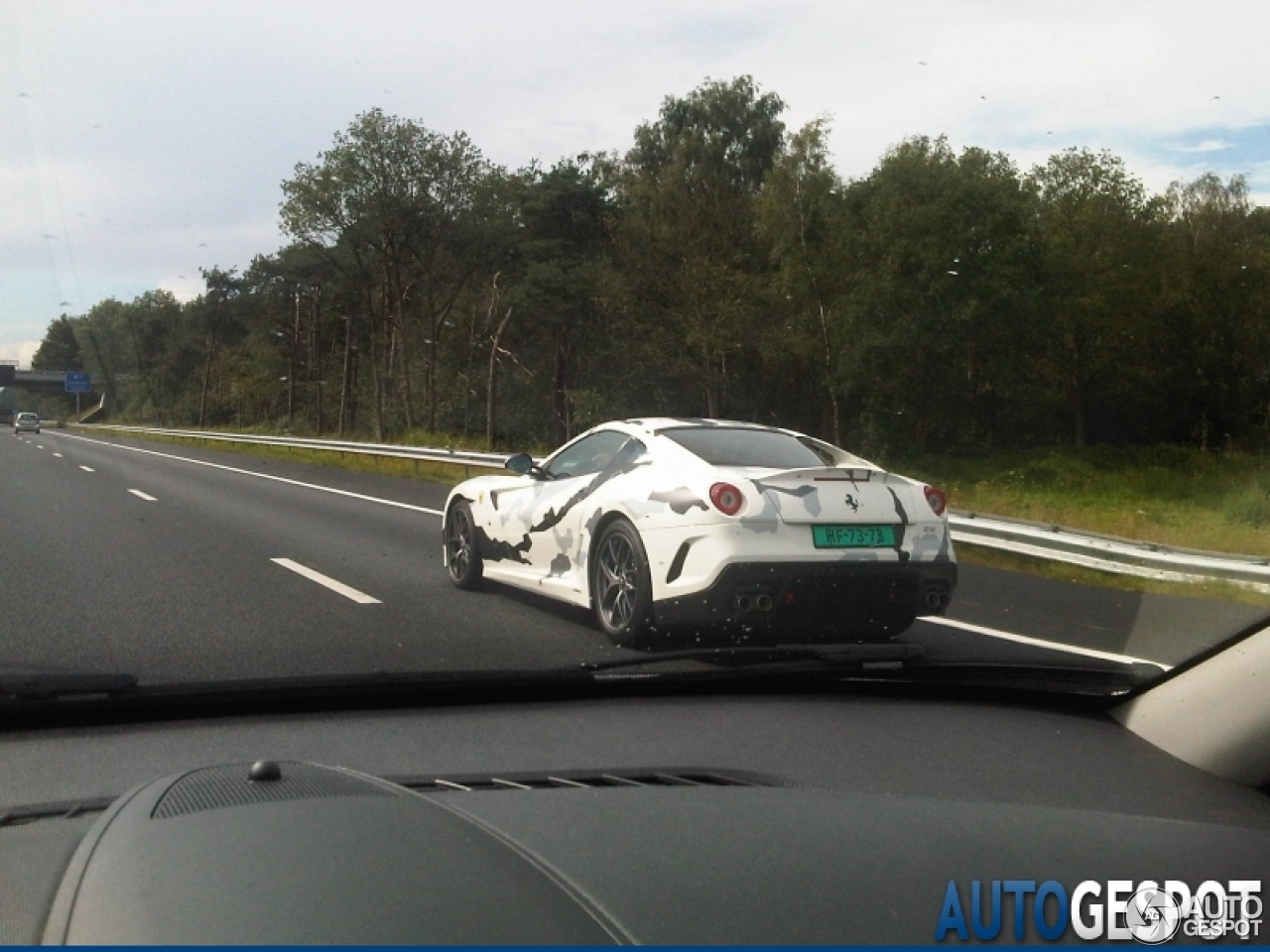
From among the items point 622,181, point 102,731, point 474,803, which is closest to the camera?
point 474,803

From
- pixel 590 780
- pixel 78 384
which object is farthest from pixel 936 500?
pixel 78 384

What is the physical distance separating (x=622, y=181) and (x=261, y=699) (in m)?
41.0

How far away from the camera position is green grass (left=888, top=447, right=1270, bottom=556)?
31.2 feet

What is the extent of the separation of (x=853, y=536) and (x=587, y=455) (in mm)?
2153

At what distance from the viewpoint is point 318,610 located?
7.55 m

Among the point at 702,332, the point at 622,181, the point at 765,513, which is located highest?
the point at 622,181

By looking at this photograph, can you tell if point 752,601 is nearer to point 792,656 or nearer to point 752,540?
point 752,540

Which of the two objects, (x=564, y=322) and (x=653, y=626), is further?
(x=564, y=322)

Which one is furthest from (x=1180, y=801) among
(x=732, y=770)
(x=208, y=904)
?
(x=208, y=904)

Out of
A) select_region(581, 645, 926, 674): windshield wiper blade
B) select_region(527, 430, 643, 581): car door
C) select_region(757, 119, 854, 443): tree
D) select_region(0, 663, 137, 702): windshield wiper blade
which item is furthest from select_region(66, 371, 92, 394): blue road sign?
select_region(581, 645, 926, 674): windshield wiper blade

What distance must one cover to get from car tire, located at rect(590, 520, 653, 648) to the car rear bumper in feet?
0.48

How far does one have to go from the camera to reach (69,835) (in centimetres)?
269

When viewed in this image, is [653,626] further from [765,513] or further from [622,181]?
[622,181]

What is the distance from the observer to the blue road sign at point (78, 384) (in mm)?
44125
